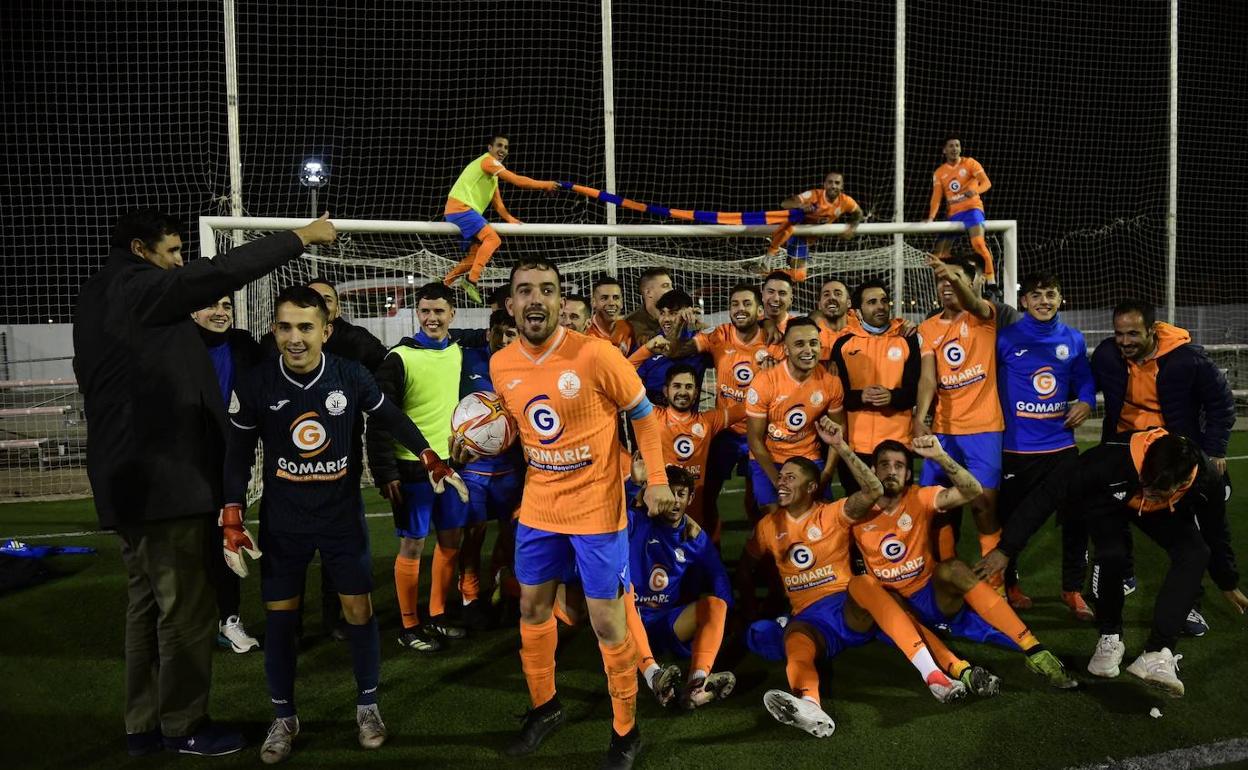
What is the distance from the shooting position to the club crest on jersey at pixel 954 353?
4.63 meters

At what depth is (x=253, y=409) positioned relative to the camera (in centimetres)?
313

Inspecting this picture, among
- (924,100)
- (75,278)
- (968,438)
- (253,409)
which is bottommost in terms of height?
(968,438)

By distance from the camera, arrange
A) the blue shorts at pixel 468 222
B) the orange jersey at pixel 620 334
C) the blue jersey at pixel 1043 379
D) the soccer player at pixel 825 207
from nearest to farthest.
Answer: the blue jersey at pixel 1043 379, the orange jersey at pixel 620 334, the blue shorts at pixel 468 222, the soccer player at pixel 825 207

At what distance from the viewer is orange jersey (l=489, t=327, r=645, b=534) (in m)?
2.98

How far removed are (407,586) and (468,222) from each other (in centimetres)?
368

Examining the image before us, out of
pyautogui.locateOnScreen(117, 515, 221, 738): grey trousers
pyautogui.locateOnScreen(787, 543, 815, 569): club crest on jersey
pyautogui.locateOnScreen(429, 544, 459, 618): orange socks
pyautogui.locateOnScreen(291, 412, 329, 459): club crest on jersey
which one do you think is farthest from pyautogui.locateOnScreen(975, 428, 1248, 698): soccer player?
pyautogui.locateOnScreen(117, 515, 221, 738): grey trousers

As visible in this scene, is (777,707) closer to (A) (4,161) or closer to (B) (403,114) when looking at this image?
(B) (403,114)

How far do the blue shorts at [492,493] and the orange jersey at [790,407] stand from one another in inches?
57.0

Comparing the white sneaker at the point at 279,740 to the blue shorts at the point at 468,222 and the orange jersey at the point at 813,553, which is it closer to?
the orange jersey at the point at 813,553

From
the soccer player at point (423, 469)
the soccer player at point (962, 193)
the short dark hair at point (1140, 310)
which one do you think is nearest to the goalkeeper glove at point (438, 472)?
the soccer player at point (423, 469)

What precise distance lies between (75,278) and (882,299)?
911 centimetres

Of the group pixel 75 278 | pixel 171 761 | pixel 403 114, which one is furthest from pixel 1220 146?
pixel 75 278

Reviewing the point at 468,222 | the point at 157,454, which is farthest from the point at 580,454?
the point at 468,222

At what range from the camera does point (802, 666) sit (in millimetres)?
3482
